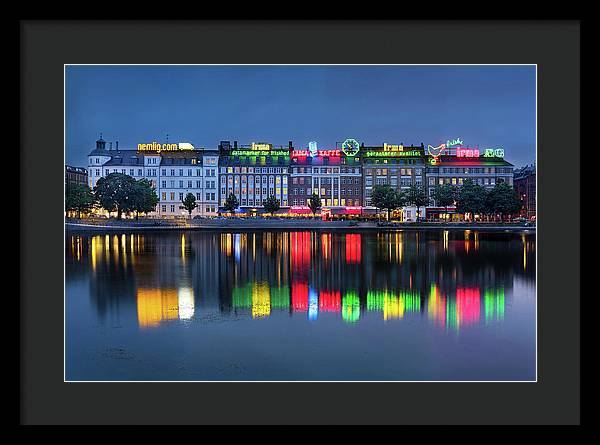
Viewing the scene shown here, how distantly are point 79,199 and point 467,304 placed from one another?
135 feet

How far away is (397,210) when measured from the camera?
63531mm

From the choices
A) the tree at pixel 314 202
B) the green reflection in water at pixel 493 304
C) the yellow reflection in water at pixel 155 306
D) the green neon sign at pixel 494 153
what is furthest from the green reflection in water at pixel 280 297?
the green neon sign at pixel 494 153

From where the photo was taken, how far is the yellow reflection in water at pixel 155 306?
9961 millimetres

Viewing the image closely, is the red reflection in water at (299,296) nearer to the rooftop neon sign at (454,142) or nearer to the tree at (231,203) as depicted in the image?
the tree at (231,203)

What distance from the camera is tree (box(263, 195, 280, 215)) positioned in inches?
2525

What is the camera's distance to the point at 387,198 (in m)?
60.1

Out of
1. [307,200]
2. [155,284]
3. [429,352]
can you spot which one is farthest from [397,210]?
[429,352]

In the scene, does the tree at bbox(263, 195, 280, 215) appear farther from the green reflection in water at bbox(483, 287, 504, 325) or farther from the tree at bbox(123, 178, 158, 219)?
the green reflection in water at bbox(483, 287, 504, 325)

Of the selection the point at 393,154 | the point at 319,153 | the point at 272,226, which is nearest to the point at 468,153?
the point at 393,154

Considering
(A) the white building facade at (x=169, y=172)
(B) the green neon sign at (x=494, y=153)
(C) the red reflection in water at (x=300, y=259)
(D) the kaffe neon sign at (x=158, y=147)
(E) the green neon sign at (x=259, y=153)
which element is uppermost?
(D) the kaffe neon sign at (x=158, y=147)

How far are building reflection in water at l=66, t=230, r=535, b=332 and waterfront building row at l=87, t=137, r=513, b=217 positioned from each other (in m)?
44.6

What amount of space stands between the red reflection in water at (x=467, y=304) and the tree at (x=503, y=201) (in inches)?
1759
